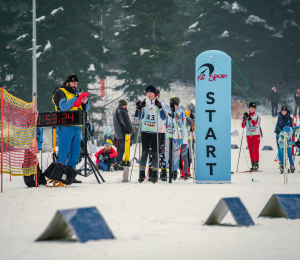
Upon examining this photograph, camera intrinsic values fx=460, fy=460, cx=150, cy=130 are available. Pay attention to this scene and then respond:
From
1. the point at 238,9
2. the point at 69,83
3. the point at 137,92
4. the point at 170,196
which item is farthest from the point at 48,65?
the point at 170,196

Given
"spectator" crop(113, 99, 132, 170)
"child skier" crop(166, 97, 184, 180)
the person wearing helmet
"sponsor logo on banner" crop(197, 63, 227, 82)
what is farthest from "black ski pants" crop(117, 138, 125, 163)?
the person wearing helmet

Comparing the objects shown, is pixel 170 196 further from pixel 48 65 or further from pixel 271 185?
pixel 48 65

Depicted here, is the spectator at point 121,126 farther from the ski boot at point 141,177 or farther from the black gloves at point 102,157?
the ski boot at point 141,177

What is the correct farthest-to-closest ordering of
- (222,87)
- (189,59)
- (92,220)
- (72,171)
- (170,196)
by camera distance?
(189,59)
(222,87)
(72,171)
(170,196)
(92,220)

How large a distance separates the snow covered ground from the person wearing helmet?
0.63m

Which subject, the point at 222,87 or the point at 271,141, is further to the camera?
the point at 271,141

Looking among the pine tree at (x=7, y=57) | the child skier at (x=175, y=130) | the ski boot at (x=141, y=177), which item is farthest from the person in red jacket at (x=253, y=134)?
the pine tree at (x=7, y=57)

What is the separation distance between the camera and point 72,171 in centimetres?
814

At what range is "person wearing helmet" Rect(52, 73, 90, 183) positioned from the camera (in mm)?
8180

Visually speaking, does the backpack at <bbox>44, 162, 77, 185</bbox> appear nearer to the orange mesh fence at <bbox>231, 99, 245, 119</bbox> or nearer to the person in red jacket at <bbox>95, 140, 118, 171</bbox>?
the person in red jacket at <bbox>95, 140, 118, 171</bbox>

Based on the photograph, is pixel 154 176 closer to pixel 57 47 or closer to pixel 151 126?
pixel 151 126

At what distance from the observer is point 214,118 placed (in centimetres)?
905

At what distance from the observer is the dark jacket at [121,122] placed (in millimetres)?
12711

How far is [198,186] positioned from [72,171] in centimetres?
226
